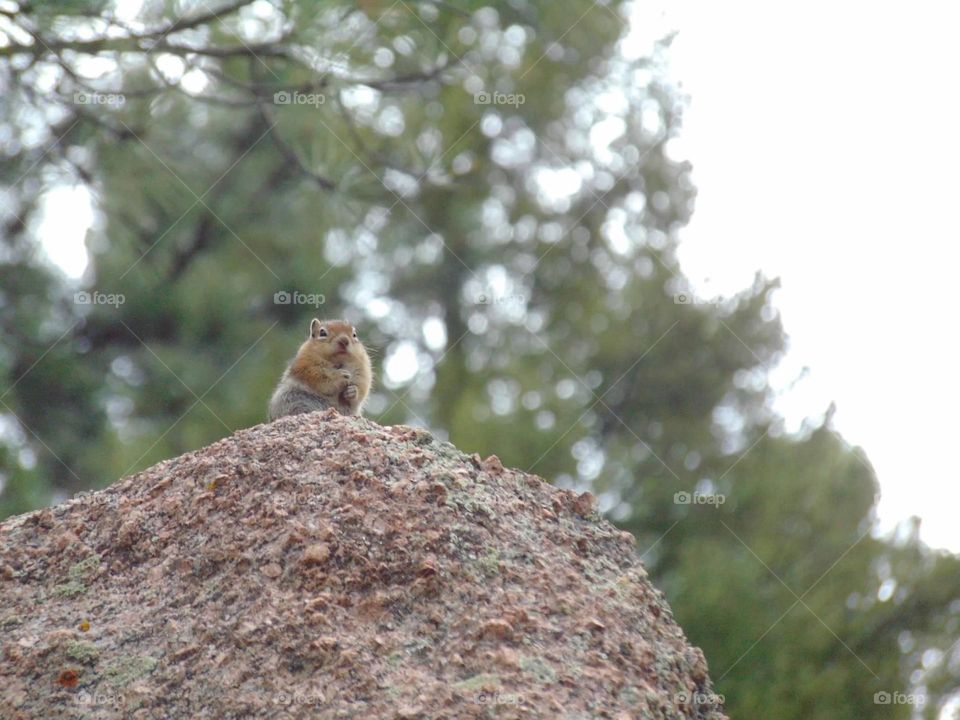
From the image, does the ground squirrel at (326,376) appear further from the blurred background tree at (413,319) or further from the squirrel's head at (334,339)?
the blurred background tree at (413,319)

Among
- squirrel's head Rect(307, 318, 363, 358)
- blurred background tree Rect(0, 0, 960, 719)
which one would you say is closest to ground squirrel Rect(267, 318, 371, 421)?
squirrel's head Rect(307, 318, 363, 358)

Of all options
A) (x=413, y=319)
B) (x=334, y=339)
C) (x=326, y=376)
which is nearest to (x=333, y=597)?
(x=326, y=376)

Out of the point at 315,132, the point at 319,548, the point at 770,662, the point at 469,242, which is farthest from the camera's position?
the point at 469,242

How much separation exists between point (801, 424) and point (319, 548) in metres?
8.27

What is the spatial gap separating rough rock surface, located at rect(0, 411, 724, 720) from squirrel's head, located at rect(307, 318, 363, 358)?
7.47 feet

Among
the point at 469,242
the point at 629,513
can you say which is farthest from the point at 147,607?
the point at 469,242

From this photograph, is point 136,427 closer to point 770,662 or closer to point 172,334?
point 172,334

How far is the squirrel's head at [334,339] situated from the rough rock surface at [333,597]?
2278 mm

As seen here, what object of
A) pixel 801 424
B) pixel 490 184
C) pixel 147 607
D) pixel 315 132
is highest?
pixel 490 184

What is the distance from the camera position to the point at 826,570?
9.77m

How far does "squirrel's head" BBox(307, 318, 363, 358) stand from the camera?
6.18 meters

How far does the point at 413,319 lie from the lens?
13055 mm

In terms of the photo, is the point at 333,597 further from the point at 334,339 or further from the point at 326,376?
the point at 334,339

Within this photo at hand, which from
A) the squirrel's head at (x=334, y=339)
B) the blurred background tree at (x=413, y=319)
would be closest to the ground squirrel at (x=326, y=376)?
the squirrel's head at (x=334, y=339)
